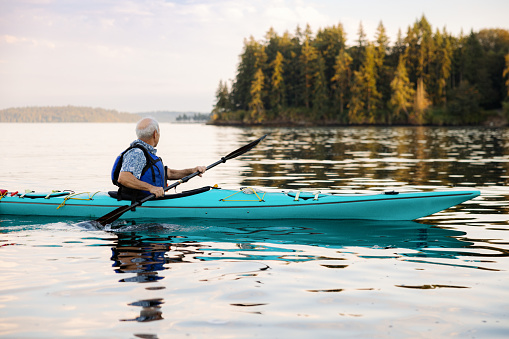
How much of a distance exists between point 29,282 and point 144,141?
2.86 meters

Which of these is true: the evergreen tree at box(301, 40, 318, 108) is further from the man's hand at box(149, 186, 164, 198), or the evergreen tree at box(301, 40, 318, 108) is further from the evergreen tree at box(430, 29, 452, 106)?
the man's hand at box(149, 186, 164, 198)

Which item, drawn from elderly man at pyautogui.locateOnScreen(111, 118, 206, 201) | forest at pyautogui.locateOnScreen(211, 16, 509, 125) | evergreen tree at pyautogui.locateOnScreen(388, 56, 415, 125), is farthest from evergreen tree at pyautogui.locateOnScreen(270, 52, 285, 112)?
elderly man at pyautogui.locateOnScreen(111, 118, 206, 201)

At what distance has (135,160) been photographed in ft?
22.8

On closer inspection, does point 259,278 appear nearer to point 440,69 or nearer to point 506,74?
point 506,74

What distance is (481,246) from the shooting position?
5996 millimetres

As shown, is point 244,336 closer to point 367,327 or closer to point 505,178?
point 367,327

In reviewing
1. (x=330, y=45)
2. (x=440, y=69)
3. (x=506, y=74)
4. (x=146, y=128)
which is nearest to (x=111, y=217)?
(x=146, y=128)

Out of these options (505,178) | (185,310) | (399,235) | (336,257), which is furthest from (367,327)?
(505,178)

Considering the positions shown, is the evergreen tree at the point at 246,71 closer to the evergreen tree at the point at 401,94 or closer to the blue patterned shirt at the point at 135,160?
the evergreen tree at the point at 401,94

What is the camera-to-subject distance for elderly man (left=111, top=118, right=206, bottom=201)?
6.95m

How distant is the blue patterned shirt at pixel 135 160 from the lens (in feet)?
22.8

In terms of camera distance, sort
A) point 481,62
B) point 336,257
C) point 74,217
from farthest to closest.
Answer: point 481,62, point 74,217, point 336,257

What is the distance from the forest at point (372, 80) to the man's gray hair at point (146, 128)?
61.4 m

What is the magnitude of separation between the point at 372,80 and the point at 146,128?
7051cm
